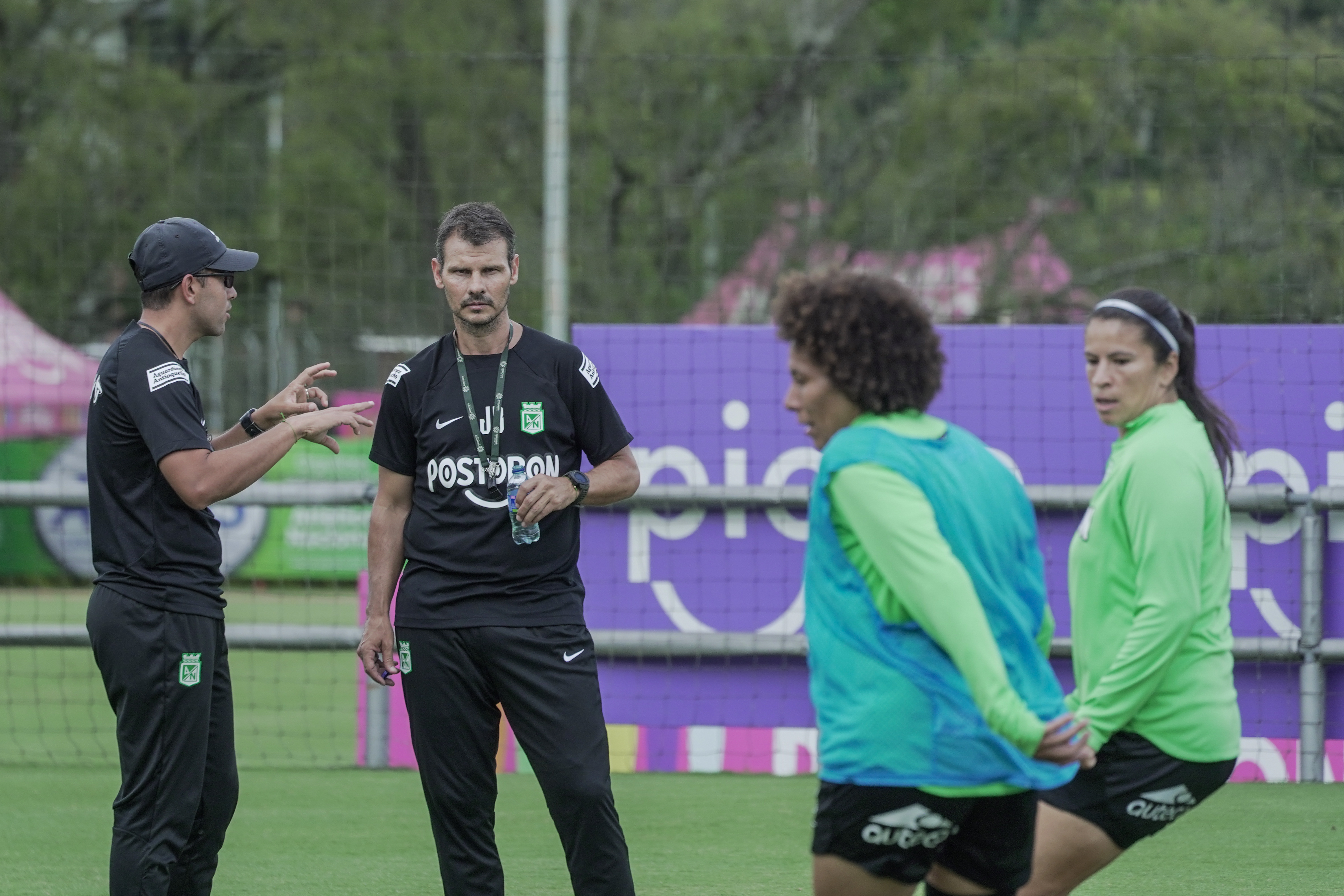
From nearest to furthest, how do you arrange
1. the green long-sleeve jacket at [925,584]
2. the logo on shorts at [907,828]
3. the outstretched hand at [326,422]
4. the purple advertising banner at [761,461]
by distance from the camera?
1. the green long-sleeve jacket at [925,584]
2. the logo on shorts at [907,828]
3. the outstretched hand at [326,422]
4. the purple advertising banner at [761,461]

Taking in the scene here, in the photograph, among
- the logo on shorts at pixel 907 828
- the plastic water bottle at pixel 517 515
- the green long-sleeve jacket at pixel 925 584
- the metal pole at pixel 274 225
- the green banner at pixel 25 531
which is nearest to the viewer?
the green long-sleeve jacket at pixel 925 584

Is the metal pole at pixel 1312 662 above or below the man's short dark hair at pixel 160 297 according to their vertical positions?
below

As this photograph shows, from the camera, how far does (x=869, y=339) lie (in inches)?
115

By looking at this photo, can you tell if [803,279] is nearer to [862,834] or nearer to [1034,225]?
[862,834]

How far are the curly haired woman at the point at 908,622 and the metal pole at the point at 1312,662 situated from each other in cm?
450

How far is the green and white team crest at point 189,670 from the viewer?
13.4ft

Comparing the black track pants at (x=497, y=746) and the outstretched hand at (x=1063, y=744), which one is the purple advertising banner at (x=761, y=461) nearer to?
the black track pants at (x=497, y=746)

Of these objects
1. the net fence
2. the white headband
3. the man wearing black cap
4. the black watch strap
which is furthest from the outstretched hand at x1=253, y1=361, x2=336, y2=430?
the net fence

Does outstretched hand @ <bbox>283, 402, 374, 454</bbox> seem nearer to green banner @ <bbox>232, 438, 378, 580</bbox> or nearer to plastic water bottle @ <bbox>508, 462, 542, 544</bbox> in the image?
plastic water bottle @ <bbox>508, 462, 542, 544</bbox>

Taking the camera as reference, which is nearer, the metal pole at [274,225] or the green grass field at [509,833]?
the green grass field at [509,833]

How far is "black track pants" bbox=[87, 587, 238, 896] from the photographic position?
405 centimetres

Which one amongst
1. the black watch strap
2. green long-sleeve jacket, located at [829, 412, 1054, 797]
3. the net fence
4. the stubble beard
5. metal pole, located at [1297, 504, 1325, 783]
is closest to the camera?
green long-sleeve jacket, located at [829, 412, 1054, 797]

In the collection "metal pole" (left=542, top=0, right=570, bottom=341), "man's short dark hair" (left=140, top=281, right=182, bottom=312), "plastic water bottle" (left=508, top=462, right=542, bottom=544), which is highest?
"metal pole" (left=542, top=0, right=570, bottom=341)

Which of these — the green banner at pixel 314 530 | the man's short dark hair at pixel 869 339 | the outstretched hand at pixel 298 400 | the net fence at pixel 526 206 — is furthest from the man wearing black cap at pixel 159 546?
the green banner at pixel 314 530
